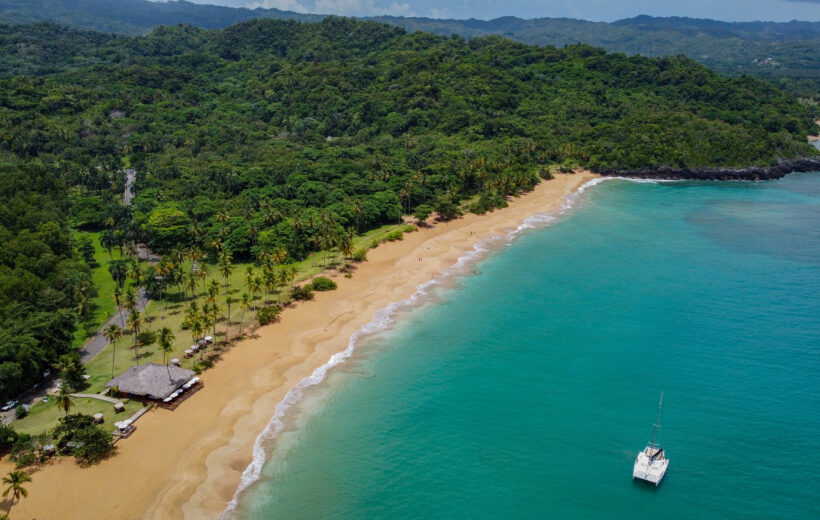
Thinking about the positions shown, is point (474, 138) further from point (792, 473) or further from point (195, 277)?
point (792, 473)

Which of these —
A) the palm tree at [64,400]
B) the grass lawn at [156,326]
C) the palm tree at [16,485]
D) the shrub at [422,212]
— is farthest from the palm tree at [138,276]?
the shrub at [422,212]

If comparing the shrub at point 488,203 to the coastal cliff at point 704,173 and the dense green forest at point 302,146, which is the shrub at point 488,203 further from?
the coastal cliff at point 704,173

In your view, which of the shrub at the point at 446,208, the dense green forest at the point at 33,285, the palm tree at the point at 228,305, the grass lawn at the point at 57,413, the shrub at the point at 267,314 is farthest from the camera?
the shrub at the point at 446,208

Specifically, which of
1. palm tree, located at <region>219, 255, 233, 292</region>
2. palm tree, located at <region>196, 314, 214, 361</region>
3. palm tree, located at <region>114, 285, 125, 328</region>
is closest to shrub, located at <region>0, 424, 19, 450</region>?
palm tree, located at <region>196, 314, 214, 361</region>

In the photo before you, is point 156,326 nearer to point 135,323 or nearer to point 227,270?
point 135,323

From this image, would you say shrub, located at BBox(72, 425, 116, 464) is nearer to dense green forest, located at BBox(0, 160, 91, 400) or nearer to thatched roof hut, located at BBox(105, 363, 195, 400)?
thatched roof hut, located at BBox(105, 363, 195, 400)

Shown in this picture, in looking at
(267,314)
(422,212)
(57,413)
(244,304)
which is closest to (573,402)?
(267,314)
